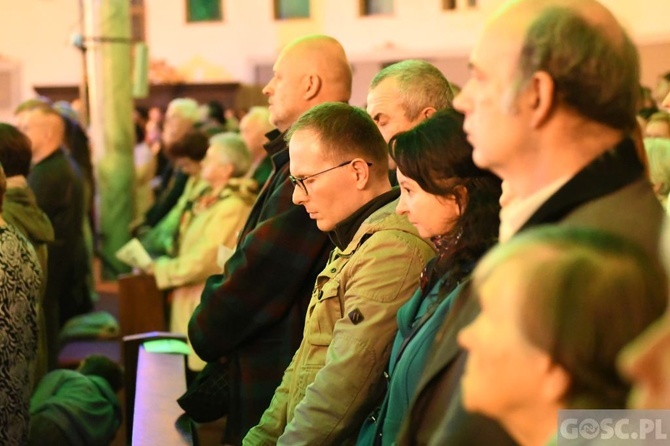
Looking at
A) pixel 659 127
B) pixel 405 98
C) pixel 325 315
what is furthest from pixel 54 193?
pixel 325 315

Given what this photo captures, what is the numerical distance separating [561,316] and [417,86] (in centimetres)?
231

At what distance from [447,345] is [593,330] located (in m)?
0.63

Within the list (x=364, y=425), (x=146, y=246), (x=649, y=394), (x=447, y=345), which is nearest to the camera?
(x=649, y=394)

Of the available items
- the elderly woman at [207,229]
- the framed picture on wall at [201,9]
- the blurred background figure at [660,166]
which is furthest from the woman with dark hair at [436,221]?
the framed picture on wall at [201,9]

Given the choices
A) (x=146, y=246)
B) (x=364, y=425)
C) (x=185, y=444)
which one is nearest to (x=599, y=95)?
(x=364, y=425)

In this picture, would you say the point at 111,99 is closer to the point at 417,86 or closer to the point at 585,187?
the point at 417,86

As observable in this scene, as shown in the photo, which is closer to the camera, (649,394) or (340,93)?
(649,394)

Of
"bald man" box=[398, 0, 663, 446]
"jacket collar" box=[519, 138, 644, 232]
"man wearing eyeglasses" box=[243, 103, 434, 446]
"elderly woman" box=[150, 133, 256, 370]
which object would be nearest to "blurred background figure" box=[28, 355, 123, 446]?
"elderly woman" box=[150, 133, 256, 370]

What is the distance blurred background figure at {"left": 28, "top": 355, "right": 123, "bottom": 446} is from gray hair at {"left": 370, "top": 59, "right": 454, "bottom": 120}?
A: 205 cm

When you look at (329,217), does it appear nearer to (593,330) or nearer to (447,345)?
(447,345)

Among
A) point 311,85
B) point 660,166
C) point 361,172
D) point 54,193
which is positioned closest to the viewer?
point 361,172

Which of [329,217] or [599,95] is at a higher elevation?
[599,95]

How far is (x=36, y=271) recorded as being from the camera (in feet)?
12.5

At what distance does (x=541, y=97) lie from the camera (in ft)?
5.28
